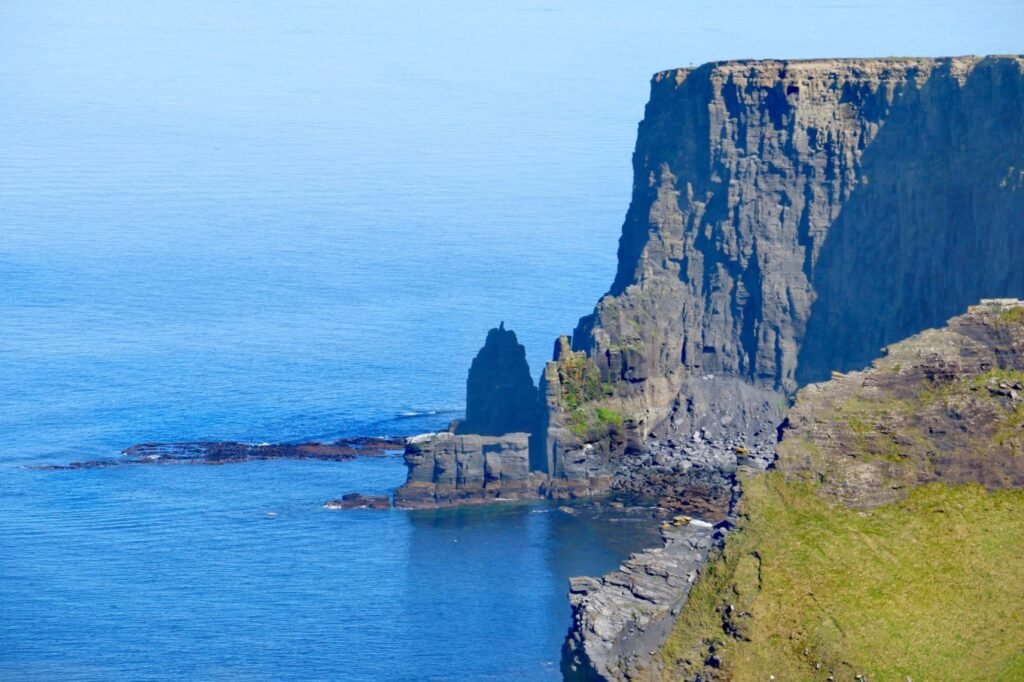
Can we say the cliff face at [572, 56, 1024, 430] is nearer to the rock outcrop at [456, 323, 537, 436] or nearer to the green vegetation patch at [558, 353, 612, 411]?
the green vegetation patch at [558, 353, 612, 411]

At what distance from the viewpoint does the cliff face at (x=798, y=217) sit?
145m

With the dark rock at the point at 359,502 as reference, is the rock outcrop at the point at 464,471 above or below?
above

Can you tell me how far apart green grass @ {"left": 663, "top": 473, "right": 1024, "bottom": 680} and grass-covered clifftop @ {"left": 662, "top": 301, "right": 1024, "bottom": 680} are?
62 mm

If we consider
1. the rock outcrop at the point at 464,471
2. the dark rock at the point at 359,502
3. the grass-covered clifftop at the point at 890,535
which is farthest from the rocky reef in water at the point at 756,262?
the grass-covered clifftop at the point at 890,535

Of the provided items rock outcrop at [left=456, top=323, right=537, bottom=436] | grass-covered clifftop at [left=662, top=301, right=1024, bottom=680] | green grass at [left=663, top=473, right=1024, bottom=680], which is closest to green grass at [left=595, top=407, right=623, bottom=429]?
rock outcrop at [left=456, top=323, right=537, bottom=436]

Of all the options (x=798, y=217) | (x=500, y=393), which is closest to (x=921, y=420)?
(x=500, y=393)

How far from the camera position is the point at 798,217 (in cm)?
15738

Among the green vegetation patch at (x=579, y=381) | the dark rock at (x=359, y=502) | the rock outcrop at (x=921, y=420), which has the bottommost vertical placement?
the dark rock at (x=359, y=502)

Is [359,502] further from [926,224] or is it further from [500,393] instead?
[926,224]

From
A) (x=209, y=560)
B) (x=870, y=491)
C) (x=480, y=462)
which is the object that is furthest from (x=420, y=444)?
(x=870, y=491)

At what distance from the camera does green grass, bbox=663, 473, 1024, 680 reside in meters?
86.6

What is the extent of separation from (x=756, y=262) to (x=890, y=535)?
68574 mm

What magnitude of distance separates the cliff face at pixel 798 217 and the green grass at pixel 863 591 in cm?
5081

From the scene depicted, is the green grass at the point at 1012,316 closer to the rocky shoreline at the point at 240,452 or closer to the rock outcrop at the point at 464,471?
the rock outcrop at the point at 464,471
